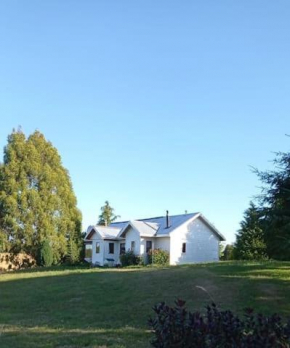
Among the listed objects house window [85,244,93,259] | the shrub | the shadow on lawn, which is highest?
house window [85,244,93,259]

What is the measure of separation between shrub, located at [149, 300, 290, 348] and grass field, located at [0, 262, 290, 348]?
424 centimetres

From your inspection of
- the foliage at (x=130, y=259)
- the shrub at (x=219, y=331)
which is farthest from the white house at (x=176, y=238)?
the shrub at (x=219, y=331)

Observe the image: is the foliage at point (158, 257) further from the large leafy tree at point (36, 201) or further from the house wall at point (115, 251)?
the large leafy tree at point (36, 201)

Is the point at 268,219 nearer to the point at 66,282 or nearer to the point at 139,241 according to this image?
the point at 66,282

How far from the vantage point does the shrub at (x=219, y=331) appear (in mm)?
4086

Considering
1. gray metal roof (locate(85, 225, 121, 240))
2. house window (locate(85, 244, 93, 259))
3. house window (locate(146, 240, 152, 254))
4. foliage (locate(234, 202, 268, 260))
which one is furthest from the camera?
house window (locate(85, 244, 93, 259))

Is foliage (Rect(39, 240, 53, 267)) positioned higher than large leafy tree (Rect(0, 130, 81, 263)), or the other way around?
large leafy tree (Rect(0, 130, 81, 263))

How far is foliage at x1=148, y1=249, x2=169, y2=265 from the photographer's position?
117 ft

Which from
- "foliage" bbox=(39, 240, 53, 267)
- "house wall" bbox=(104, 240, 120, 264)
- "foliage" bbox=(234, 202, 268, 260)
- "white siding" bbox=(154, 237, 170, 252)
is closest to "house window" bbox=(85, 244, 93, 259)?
"house wall" bbox=(104, 240, 120, 264)

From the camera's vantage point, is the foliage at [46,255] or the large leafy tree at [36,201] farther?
the large leafy tree at [36,201]

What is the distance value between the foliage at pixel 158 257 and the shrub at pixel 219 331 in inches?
1239

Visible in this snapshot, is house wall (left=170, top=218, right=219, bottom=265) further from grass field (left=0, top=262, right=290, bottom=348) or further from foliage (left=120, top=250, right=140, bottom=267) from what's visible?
grass field (left=0, top=262, right=290, bottom=348)

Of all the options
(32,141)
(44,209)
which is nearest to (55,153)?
(32,141)

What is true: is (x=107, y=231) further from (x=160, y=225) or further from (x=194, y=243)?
(x=194, y=243)
